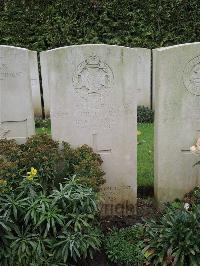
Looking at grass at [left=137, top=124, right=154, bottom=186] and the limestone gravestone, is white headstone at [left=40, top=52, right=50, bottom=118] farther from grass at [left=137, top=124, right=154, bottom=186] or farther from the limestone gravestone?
the limestone gravestone

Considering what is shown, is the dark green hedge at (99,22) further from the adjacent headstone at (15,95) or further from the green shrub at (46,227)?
the green shrub at (46,227)

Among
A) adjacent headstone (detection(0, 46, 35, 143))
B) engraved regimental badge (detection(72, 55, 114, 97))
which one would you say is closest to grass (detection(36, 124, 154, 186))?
engraved regimental badge (detection(72, 55, 114, 97))

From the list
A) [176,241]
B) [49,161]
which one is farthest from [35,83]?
[176,241]

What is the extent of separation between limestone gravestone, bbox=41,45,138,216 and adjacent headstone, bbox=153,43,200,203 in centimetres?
31

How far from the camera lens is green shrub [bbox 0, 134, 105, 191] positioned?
4609 millimetres

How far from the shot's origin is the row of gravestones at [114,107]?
4.88 metres

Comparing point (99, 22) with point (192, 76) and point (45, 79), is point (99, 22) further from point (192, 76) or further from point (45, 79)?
point (192, 76)

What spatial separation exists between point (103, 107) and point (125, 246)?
1.64 m

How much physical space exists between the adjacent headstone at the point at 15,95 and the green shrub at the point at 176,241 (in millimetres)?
2128

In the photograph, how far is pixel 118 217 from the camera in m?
5.41

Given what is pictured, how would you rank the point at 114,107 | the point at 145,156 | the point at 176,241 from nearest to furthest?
the point at 176,241
the point at 114,107
the point at 145,156

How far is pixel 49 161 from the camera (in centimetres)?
479

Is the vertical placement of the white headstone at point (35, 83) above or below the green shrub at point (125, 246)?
above

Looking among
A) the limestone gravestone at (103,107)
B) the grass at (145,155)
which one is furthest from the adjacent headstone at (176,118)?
the grass at (145,155)
